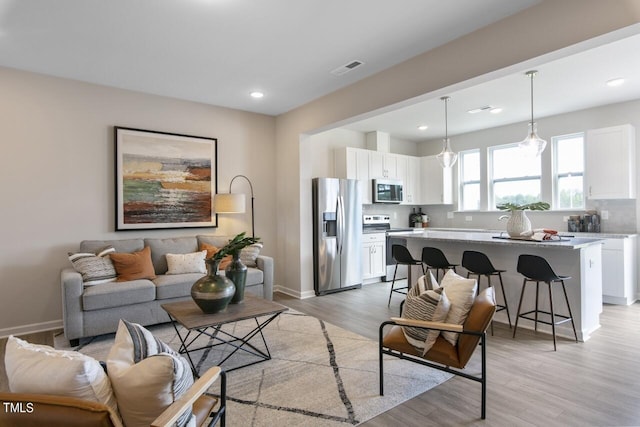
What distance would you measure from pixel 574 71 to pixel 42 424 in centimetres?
516

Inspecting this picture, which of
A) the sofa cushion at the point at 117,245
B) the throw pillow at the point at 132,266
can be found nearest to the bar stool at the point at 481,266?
the throw pillow at the point at 132,266

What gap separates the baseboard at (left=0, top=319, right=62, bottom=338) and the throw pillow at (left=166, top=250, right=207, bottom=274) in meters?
A: 1.33

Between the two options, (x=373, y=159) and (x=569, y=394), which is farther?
(x=373, y=159)

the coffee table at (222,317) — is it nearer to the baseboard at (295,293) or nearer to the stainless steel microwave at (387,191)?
the baseboard at (295,293)

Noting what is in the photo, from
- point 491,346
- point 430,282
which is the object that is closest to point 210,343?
point 430,282

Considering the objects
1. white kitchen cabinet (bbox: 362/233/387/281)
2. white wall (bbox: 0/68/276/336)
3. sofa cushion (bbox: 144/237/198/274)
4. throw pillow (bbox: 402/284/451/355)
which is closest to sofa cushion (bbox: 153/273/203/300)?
sofa cushion (bbox: 144/237/198/274)

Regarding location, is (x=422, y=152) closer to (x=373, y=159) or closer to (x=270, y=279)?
(x=373, y=159)

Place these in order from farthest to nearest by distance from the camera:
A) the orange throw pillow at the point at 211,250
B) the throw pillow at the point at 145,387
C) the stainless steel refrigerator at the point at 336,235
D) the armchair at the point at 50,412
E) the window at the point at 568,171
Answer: the window at the point at 568,171, the stainless steel refrigerator at the point at 336,235, the orange throw pillow at the point at 211,250, the throw pillow at the point at 145,387, the armchair at the point at 50,412

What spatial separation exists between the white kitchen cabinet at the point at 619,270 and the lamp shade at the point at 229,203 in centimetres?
490

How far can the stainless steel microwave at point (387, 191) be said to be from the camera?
6473mm

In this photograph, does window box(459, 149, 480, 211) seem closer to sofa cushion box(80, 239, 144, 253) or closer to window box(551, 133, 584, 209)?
window box(551, 133, 584, 209)

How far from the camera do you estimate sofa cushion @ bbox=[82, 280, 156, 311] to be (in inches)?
134

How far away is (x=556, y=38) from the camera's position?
2.54 metres

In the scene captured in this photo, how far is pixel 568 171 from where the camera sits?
5691 millimetres
